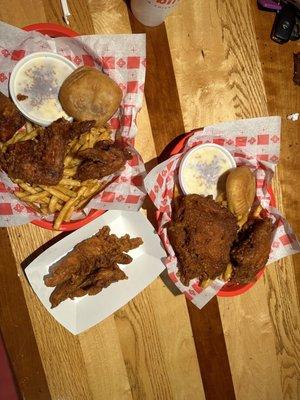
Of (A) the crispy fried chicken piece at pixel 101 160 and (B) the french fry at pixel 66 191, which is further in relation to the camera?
(B) the french fry at pixel 66 191

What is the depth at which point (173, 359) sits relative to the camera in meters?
2.32

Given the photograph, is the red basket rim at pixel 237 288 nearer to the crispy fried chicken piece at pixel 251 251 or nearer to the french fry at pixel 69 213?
the crispy fried chicken piece at pixel 251 251

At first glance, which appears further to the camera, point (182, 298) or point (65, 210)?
point (182, 298)

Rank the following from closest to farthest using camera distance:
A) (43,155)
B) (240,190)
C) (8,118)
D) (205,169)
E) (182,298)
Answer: (43,155)
(8,118)
(240,190)
(205,169)
(182,298)

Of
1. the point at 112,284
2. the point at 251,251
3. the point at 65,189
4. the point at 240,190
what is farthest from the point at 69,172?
the point at 251,251

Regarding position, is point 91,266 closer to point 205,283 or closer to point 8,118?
point 205,283

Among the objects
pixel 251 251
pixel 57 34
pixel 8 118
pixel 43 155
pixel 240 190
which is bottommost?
pixel 251 251

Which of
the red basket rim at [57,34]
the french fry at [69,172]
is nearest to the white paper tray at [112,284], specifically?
the red basket rim at [57,34]

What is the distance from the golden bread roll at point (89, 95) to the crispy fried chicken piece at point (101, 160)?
0.17 meters

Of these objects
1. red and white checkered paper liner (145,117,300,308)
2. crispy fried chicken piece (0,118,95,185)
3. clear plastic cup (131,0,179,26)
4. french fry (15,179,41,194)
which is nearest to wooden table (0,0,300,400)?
clear plastic cup (131,0,179,26)

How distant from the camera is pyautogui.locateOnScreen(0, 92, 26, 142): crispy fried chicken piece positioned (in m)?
1.87

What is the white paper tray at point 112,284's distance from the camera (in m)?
2.02

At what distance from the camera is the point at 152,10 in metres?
1.96

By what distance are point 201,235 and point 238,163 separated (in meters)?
0.48
